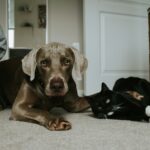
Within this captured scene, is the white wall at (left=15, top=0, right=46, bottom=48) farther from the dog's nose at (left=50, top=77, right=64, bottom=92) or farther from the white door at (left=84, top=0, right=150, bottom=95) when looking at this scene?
the dog's nose at (left=50, top=77, right=64, bottom=92)

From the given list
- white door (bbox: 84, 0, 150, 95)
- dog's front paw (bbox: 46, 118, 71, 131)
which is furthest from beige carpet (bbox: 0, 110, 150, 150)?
white door (bbox: 84, 0, 150, 95)

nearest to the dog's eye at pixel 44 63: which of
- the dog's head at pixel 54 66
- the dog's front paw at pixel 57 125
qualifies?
the dog's head at pixel 54 66

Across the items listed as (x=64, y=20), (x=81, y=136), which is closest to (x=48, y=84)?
(x=81, y=136)

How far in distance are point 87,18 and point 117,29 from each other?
0.31 m

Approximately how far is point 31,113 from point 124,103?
1.41 ft

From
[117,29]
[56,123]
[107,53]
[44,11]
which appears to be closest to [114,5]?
[117,29]

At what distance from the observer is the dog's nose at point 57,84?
1349mm

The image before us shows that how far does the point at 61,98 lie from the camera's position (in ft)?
5.32

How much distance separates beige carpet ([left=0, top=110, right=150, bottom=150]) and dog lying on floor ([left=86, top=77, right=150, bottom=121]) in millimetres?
59

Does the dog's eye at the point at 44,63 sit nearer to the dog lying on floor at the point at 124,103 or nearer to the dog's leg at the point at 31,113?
the dog's leg at the point at 31,113

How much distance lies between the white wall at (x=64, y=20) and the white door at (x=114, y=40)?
412 mm

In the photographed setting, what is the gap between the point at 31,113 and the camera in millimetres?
1420

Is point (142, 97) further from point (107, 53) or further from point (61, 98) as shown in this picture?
point (107, 53)

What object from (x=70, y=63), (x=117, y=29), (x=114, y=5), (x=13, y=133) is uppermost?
(x=114, y=5)
